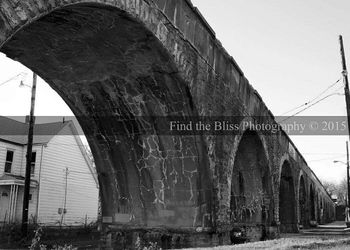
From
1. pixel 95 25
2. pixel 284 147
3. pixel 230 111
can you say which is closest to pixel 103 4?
pixel 95 25

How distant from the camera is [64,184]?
24.9m

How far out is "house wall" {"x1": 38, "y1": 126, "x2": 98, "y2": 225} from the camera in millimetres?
23359

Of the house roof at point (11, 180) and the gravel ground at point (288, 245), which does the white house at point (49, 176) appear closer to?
the house roof at point (11, 180)

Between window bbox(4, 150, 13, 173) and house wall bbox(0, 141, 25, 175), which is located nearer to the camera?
house wall bbox(0, 141, 25, 175)

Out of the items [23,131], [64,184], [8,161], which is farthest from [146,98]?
[23,131]

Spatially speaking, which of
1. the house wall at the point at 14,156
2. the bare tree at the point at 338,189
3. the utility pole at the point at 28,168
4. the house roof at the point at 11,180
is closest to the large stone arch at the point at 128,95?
the utility pole at the point at 28,168

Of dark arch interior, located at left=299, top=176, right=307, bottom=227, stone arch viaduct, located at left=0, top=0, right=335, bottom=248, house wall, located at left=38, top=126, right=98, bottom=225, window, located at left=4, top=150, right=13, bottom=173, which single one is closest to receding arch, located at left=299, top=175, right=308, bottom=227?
dark arch interior, located at left=299, top=176, right=307, bottom=227

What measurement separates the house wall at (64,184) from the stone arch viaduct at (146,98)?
1437 cm

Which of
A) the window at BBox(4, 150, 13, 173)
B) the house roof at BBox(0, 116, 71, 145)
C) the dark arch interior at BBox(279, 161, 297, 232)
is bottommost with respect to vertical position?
→ the dark arch interior at BBox(279, 161, 297, 232)

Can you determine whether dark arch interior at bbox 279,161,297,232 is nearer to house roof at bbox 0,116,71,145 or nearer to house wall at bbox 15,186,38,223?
house wall at bbox 15,186,38,223

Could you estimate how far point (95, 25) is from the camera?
21.6 feet

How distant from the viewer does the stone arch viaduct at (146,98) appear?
6883 millimetres

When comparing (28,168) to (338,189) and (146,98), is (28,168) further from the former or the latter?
(338,189)

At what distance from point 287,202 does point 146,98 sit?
693 inches
